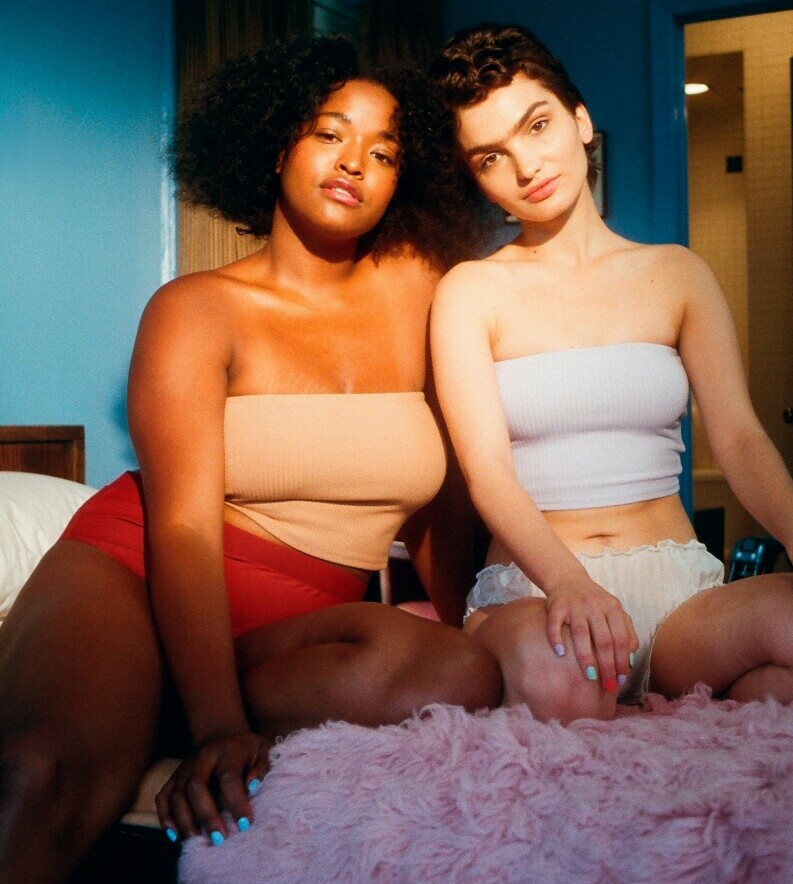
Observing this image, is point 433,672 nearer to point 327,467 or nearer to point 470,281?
point 327,467

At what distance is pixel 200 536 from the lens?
1.39 m

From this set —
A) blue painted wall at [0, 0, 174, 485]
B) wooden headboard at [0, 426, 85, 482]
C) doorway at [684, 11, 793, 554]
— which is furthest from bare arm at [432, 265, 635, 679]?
doorway at [684, 11, 793, 554]

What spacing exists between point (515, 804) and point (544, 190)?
3.38 feet

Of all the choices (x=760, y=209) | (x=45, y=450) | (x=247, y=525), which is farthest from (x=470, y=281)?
(x=760, y=209)

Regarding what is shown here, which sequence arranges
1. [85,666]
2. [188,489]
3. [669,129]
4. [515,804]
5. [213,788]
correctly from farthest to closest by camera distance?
[669,129]
[188,489]
[85,666]
[213,788]
[515,804]

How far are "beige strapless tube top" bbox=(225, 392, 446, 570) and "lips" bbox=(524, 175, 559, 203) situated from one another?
0.42 meters

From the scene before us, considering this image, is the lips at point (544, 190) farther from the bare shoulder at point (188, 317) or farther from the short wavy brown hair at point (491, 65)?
the bare shoulder at point (188, 317)

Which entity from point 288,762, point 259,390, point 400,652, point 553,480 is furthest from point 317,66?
point 288,762

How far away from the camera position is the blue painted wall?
2805mm

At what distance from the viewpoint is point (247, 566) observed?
Result: 154cm

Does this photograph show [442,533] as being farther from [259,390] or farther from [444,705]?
[444,705]

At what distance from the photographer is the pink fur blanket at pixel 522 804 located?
893 millimetres

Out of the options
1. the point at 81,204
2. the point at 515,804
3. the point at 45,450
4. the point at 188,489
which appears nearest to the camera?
the point at 515,804

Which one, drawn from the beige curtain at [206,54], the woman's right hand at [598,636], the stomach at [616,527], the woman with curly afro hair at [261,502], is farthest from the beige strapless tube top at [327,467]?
the beige curtain at [206,54]
